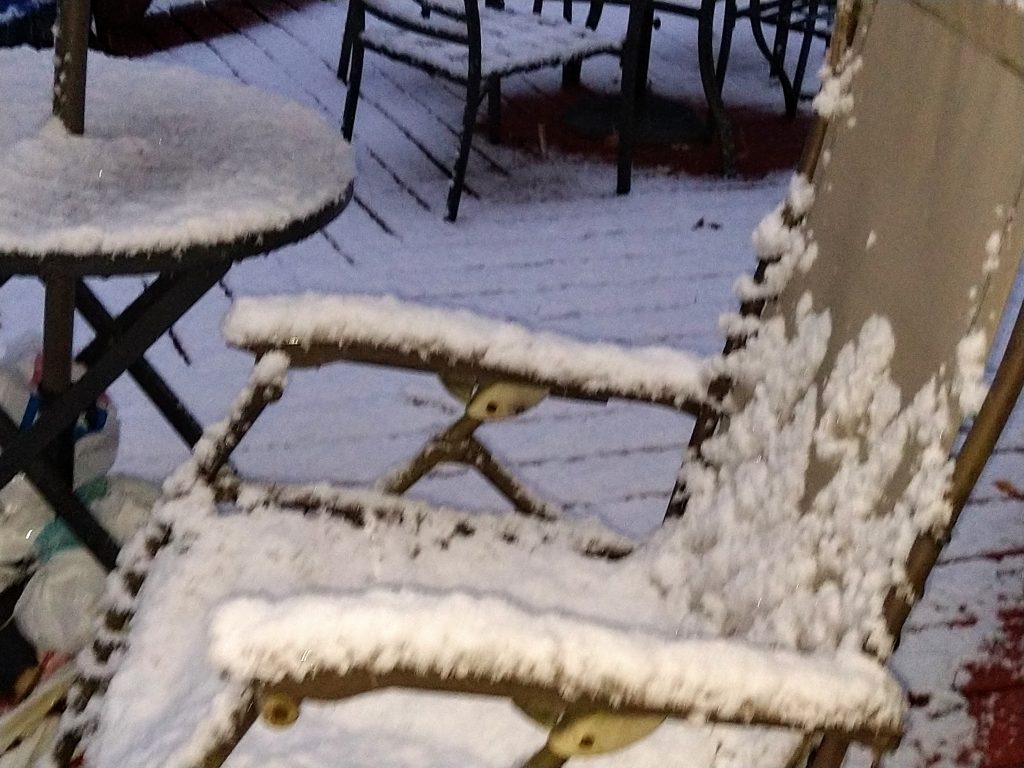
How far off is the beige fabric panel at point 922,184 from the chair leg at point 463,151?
1706mm

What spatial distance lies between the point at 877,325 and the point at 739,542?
0.27 meters

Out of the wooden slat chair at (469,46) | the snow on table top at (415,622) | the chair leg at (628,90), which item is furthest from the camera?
the chair leg at (628,90)

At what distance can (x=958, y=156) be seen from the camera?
85 cm

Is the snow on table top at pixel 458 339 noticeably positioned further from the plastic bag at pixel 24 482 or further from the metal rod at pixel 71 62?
the plastic bag at pixel 24 482

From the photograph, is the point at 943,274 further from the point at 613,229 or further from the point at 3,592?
the point at 613,229

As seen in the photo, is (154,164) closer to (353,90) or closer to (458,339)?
(458,339)

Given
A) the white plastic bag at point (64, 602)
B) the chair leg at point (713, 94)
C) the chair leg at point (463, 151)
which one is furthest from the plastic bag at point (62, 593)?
the chair leg at point (713, 94)

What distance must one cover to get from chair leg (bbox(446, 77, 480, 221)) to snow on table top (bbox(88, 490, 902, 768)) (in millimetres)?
1682

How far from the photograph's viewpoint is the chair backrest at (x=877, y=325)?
793 mm

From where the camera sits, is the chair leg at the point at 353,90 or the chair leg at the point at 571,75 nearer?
Result: the chair leg at the point at 353,90

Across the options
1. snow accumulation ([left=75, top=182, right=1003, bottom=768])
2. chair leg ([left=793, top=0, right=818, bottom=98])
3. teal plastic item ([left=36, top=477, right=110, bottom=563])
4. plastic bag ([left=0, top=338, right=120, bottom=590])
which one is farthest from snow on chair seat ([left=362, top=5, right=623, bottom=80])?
snow accumulation ([left=75, top=182, right=1003, bottom=768])

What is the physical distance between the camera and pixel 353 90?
120 inches

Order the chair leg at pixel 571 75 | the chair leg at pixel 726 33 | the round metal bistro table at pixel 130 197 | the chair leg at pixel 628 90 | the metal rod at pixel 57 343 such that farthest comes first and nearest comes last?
1. the chair leg at pixel 571 75
2. the chair leg at pixel 726 33
3. the chair leg at pixel 628 90
4. the metal rod at pixel 57 343
5. the round metal bistro table at pixel 130 197

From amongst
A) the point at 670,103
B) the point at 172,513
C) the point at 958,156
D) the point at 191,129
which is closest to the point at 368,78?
the point at 670,103
